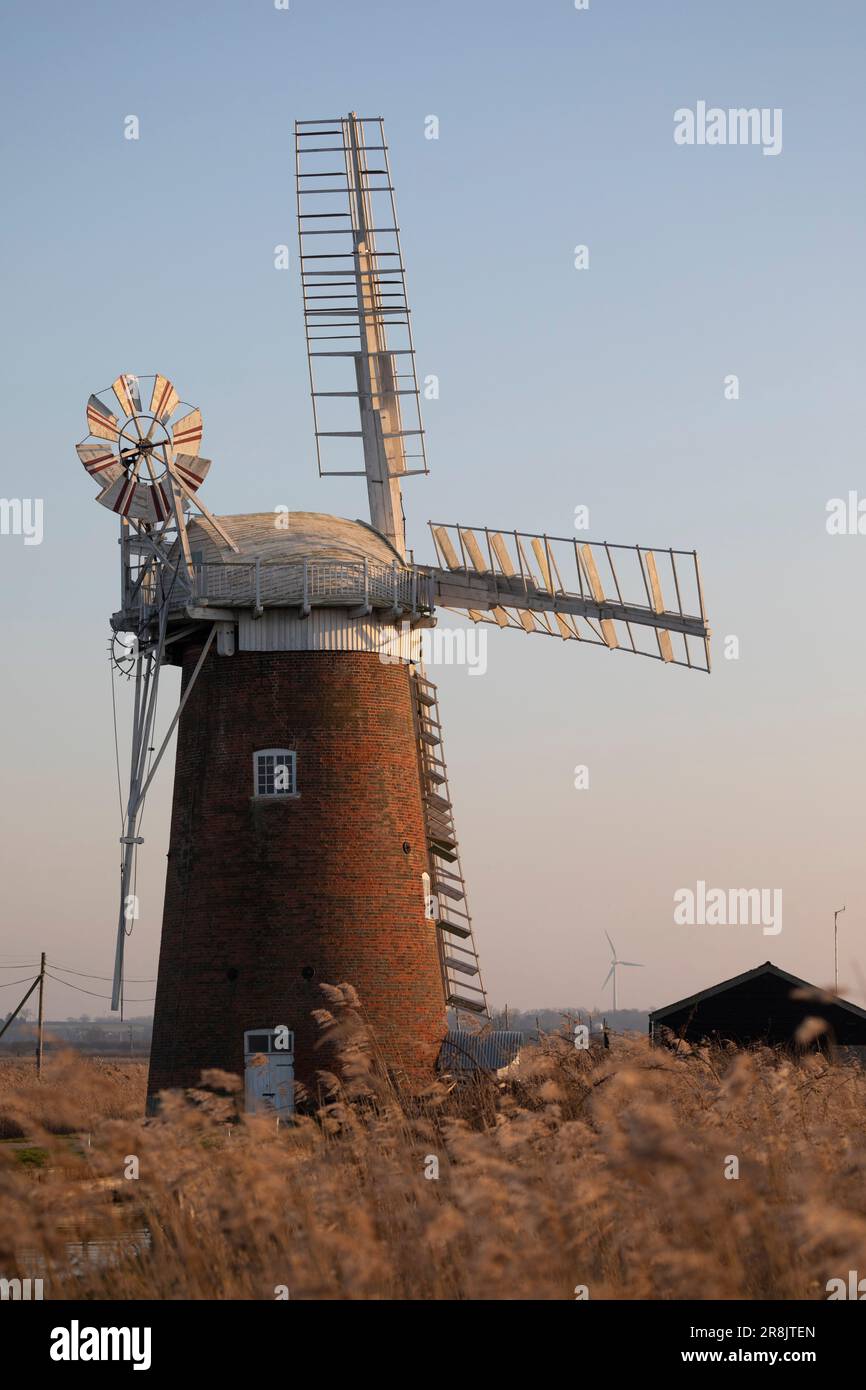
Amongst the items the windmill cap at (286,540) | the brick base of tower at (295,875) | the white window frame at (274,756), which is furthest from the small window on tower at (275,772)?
the windmill cap at (286,540)

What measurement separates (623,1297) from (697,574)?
22899 millimetres

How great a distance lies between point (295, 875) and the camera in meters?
29.1

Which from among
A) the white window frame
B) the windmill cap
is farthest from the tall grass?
the windmill cap

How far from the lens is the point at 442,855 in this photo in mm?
33188

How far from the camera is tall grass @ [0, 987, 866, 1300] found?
843cm

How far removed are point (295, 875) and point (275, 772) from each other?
177cm

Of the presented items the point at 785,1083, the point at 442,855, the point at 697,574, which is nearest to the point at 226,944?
the point at 442,855

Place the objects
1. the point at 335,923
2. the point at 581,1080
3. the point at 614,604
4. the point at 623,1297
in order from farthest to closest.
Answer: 1. the point at 614,604
2. the point at 335,923
3. the point at 581,1080
4. the point at 623,1297

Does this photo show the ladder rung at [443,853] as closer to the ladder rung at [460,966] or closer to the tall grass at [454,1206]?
the ladder rung at [460,966]

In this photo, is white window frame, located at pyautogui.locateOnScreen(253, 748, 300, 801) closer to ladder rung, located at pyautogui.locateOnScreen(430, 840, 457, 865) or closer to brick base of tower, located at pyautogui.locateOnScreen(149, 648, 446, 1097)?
brick base of tower, located at pyautogui.locateOnScreen(149, 648, 446, 1097)

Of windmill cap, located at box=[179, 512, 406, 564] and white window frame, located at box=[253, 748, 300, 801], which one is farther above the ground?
windmill cap, located at box=[179, 512, 406, 564]

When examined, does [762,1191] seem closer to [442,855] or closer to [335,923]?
[335,923]

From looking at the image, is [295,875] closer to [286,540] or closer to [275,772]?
[275,772]

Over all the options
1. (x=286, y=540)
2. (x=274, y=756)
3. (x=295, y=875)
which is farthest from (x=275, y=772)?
(x=286, y=540)
